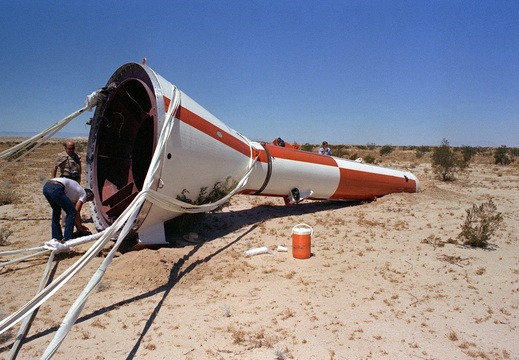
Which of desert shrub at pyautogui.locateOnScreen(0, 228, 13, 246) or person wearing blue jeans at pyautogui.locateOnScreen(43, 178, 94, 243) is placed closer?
person wearing blue jeans at pyautogui.locateOnScreen(43, 178, 94, 243)

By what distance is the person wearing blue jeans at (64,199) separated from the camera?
449 cm

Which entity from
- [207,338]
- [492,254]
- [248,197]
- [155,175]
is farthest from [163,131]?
[248,197]

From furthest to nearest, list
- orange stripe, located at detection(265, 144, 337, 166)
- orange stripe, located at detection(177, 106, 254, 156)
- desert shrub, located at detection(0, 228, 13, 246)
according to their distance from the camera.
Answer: orange stripe, located at detection(265, 144, 337, 166) < desert shrub, located at detection(0, 228, 13, 246) < orange stripe, located at detection(177, 106, 254, 156)

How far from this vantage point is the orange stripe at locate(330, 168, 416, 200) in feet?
26.1

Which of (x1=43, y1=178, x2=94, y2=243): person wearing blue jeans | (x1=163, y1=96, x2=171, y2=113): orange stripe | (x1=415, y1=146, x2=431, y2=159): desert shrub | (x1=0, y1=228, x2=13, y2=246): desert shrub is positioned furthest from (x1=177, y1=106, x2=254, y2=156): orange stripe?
(x1=415, y1=146, x2=431, y2=159): desert shrub

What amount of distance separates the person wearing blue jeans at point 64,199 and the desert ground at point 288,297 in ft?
1.20

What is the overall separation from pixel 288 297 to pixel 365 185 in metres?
5.39

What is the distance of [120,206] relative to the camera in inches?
211

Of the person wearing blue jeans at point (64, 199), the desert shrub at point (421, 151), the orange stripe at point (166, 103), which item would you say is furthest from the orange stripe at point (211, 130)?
the desert shrub at point (421, 151)

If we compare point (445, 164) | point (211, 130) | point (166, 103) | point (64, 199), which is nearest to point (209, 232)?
point (211, 130)

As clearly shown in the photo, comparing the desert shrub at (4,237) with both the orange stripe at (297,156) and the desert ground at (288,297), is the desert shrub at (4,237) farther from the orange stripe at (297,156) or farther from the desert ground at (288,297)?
the orange stripe at (297,156)

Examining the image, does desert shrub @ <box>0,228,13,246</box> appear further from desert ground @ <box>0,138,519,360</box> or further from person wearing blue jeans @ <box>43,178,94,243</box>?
person wearing blue jeans @ <box>43,178,94,243</box>

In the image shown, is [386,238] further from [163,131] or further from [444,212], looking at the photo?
[163,131]

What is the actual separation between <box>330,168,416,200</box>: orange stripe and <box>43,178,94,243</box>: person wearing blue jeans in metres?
5.29
